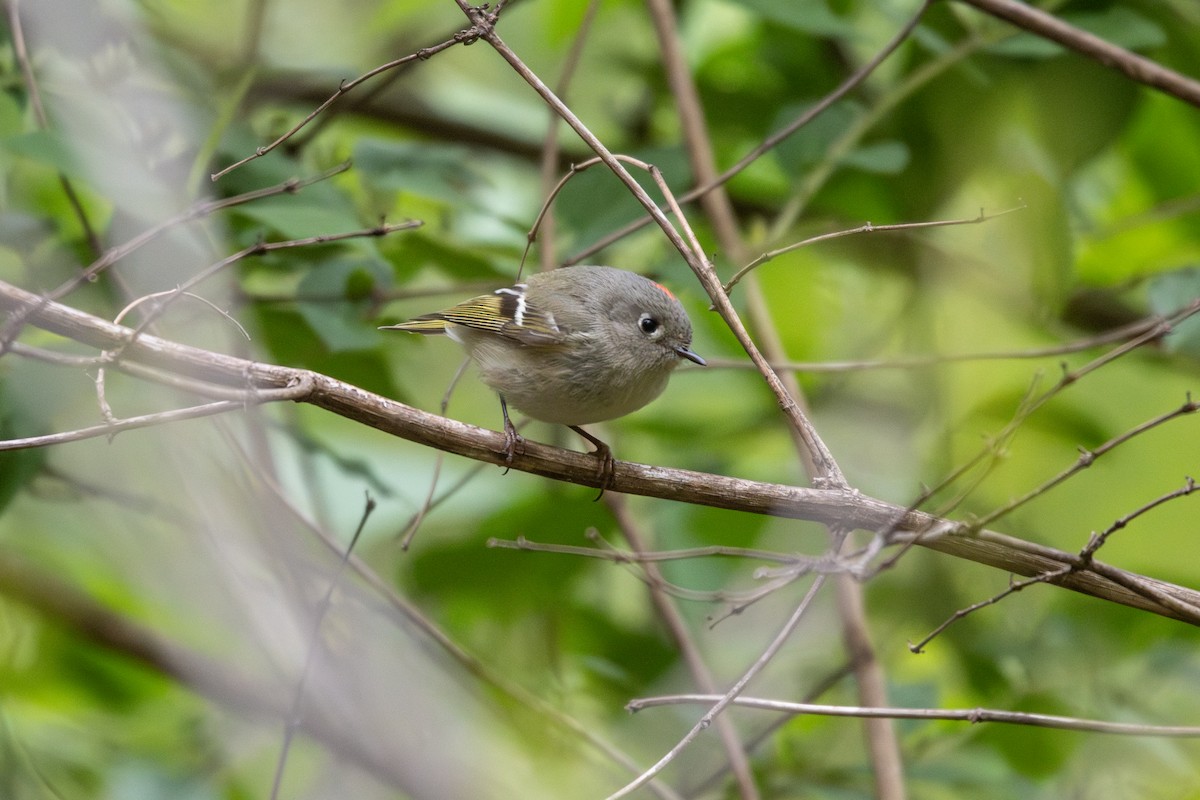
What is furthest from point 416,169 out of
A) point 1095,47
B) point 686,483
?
point 1095,47

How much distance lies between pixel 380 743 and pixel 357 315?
3.94 ft

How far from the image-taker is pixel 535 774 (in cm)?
299

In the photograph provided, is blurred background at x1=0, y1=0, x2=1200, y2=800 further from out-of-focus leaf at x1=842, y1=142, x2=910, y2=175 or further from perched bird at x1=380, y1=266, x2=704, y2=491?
perched bird at x1=380, y1=266, x2=704, y2=491

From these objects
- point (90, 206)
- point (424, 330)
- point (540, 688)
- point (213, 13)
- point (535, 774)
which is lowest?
point (535, 774)

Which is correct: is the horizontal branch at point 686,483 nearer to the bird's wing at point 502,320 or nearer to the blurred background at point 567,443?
the blurred background at point 567,443

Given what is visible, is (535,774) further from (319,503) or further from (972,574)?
(972,574)

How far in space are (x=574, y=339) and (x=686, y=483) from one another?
0.92 m

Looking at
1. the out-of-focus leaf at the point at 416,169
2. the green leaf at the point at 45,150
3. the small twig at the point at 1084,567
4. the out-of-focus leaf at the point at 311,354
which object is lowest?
the small twig at the point at 1084,567

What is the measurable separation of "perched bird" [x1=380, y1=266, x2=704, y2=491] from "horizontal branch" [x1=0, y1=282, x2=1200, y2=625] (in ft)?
2.51

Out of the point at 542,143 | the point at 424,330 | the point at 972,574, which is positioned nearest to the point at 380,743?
the point at 424,330

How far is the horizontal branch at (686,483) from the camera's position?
1789 mm

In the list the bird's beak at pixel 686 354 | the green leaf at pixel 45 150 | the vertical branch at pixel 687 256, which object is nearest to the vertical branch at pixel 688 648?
the bird's beak at pixel 686 354

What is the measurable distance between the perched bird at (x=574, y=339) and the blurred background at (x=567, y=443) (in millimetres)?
130

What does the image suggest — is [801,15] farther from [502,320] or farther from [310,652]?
[310,652]
